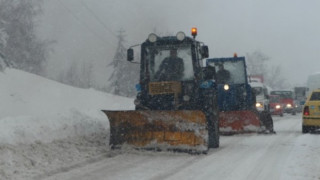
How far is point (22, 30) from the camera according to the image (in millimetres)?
39344

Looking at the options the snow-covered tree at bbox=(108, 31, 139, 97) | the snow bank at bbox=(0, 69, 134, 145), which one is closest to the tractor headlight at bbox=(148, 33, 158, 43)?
the snow bank at bbox=(0, 69, 134, 145)

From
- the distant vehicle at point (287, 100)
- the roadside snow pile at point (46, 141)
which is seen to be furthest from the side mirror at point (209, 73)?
the distant vehicle at point (287, 100)

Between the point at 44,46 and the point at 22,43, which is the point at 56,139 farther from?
the point at 44,46

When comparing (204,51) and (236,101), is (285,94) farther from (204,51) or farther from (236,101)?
(204,51)

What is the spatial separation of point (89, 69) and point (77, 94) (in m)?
75.2

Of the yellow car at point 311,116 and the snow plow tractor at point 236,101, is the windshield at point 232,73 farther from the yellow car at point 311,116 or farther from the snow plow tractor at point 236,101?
the yellow car at point 311,116

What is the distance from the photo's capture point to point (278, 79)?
102188 millimetres

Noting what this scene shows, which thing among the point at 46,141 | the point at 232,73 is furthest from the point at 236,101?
the point at 46,141

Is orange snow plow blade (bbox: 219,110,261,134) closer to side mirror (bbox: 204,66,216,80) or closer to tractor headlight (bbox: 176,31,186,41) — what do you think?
side mirror (bbox: 204,66,216,80)

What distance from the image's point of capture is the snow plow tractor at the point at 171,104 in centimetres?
877

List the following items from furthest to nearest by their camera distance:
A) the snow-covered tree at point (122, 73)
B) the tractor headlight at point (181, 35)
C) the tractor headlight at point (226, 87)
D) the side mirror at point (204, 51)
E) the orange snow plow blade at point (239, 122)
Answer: the snow-covered tree at point (122, 73), the tractor headlight at point (226, 87), the orange snow plow blade at point (239, 122), the side mirror at point (204, 51), the tractor headlight at point (181, 35)

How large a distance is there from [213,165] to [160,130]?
1941 millimetres

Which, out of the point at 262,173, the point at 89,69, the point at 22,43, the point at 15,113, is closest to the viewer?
the point at 262,173

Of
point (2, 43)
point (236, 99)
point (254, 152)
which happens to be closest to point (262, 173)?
point (254, 152)
